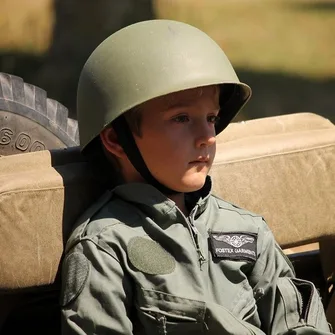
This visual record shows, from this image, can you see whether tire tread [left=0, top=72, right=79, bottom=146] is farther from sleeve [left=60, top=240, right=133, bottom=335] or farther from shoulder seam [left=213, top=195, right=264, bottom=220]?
sleeve [left=60, top=240, right=133, bottom=335]

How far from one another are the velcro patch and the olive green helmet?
0.39m

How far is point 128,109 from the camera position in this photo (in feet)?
7.70

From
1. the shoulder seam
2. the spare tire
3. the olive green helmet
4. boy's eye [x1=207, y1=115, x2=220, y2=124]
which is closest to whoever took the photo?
the olive green helmet

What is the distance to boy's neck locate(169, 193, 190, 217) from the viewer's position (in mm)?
2518

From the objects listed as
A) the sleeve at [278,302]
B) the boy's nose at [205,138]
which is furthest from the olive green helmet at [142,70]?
the sleeve at [278,302]

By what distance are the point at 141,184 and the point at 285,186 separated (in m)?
0.62

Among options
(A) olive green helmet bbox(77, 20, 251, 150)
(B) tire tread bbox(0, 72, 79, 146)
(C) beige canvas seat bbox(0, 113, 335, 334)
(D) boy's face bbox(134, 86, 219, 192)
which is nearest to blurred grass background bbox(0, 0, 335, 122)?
(B) tire tread bbox(0, 72, 79, 146)

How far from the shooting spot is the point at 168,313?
90.8 inches

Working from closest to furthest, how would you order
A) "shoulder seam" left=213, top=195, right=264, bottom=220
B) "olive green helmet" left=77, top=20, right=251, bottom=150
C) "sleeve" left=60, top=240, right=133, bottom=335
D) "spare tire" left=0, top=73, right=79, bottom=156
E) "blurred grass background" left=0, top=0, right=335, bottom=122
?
"sleeve" left=60, top=240, right=133, bottom=335 → "olive green helmet" left=77, top=20, right=251, bottom=150 → "shoulder seam" left=213, top=195, right=264, bottom=220 → "spare tire" left=0, top=73, right=79, bottom=156 → "blurred grass background" left=0, top=0, right=335, bottom=122

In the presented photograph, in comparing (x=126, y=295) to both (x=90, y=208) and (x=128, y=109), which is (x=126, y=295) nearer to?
(x=90, y=208)

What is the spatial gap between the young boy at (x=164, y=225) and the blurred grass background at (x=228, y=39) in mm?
2195

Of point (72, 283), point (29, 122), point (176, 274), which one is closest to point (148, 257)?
point (176, 274)

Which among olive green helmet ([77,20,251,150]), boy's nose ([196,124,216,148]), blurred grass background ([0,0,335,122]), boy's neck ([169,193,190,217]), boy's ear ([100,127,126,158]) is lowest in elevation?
blurred grass background ([0,0,335,122])

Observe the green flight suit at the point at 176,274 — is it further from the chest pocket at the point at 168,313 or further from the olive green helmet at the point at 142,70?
the olive green helmet at the point at 142,70
